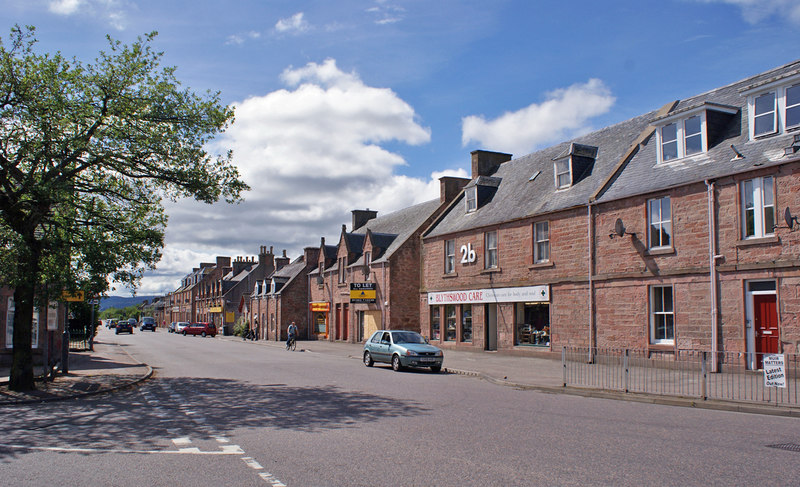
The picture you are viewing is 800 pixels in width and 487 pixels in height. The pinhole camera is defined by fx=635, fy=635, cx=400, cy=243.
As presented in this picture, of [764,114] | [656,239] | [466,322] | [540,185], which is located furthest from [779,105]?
[466,322]

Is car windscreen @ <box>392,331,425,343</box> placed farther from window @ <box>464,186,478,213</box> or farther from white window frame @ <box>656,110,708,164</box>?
window @ <box>464,186,478,213</box>

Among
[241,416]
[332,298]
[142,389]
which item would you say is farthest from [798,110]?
[332,298]

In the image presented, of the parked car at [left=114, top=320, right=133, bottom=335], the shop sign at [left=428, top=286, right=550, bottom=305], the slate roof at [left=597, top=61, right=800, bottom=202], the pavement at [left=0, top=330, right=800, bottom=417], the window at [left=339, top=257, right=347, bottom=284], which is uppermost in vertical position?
the slate roof at [left=597, top=61, right=800, bottom=202]

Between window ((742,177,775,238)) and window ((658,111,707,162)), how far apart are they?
9.47ft

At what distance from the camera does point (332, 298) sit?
48.9 m

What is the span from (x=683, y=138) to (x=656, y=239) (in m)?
3.60

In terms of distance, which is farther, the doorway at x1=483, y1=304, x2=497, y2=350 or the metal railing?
the doorway at x1=483, y1=304, x2=497, y2=350

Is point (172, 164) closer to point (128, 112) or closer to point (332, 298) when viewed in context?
point (128, 112)

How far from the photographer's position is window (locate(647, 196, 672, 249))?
21062 millimetres

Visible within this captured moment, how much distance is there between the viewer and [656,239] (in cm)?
2145

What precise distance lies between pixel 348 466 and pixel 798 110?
17.5 m

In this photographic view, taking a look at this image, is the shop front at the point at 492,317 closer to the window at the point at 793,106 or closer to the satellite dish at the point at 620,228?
the satellite dish at the point at 620,228

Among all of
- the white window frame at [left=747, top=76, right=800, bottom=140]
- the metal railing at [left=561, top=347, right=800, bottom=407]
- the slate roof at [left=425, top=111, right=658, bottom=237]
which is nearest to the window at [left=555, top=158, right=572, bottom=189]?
the slate roof at [left=425, top=111, right=658, bottom=237]

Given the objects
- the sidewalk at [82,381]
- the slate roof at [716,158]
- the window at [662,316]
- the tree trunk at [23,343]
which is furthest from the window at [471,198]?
the tree trunk at [23,343]
